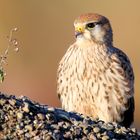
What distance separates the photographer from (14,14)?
2909 centimetres

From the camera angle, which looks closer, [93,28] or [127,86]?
[127,86]

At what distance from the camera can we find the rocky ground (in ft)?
41.7

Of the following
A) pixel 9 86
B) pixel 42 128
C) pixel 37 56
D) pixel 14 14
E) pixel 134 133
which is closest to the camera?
pixel 42 128

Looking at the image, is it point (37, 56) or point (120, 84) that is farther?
point (37, 56)

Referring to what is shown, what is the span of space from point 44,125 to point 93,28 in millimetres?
3556

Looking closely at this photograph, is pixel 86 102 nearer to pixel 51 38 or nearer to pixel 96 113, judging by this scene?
pixel 96 113

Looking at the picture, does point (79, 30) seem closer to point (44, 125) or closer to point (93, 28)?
point (93, 28)

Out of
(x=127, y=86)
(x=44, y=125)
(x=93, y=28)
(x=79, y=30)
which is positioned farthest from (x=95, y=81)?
(x=44, y=125)

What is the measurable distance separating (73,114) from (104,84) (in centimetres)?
200

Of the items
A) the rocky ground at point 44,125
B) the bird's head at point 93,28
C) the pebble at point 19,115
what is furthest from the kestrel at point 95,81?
the pebble at point 19,115

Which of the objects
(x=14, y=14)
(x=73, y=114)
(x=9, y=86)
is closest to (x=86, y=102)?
(x=73, y=114)

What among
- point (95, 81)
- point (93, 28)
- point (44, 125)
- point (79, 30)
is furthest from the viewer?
point (93, 28)

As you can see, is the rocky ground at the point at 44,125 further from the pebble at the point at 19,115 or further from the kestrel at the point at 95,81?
the kestrel at the point at 95,81

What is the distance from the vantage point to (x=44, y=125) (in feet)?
42.4
